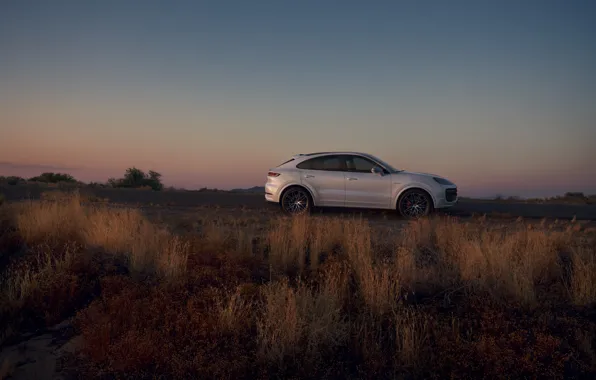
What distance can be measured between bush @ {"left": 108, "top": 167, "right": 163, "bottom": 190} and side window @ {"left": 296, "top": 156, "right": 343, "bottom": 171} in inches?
833

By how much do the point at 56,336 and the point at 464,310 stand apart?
514cm

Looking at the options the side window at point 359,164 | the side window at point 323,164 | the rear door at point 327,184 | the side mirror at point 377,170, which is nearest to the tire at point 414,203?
the side mirror at point 377,170

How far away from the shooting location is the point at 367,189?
44.2 ft

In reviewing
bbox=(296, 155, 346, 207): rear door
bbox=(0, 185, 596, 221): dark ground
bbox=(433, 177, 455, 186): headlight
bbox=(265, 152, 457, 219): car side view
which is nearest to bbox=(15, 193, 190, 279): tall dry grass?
bbox=(0, 185, 596, 221): dark ground

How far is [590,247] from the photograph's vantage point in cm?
874

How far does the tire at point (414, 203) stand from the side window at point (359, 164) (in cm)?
124

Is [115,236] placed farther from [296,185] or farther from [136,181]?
[136,181]

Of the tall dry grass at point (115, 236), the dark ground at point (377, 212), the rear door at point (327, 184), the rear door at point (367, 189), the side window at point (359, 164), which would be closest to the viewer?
the tall dry grass at point (115, 236)

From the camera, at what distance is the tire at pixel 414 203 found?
13320 millimetres

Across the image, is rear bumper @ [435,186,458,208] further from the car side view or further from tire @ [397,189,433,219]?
tire @ [397,189,433,219]

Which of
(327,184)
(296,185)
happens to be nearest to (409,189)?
(327,184)

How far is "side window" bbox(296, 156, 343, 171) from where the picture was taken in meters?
13.7

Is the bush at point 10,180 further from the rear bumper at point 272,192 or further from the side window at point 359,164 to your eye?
the side window at point 359,164

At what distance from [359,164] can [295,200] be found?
2116 mm
